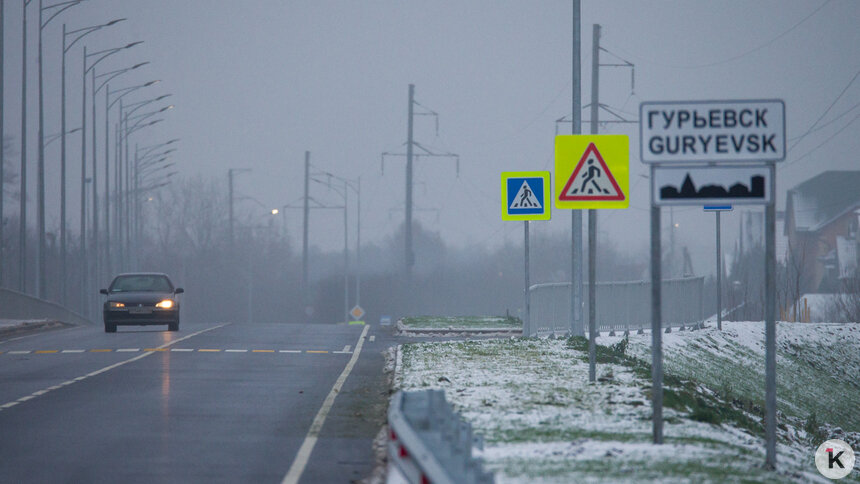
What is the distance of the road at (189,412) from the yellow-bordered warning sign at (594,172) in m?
3.55

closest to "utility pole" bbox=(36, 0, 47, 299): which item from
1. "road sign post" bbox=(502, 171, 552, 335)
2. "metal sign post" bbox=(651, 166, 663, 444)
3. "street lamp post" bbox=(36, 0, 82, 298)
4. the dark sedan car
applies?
"street lamp post" bbox=(36, 0, 82, 298)

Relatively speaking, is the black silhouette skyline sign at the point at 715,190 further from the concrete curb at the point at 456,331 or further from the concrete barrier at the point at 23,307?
the concrete barrier at the point at 23,307

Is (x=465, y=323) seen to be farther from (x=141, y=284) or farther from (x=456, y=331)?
(x=141, y=284)

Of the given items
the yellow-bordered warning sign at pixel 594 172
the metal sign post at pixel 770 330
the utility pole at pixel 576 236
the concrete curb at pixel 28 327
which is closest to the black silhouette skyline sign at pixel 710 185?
the metal sign post at pixel 770 330

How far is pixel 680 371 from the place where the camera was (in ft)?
85.7

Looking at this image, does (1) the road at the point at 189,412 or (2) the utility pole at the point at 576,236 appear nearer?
(1) the road at the point at 189,412

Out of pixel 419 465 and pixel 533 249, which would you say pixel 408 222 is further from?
pixel 533 249

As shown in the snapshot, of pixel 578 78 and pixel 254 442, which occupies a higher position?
pixel 578 78

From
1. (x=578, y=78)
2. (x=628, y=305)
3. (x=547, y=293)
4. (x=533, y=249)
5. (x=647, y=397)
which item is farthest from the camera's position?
(x=533, y=249)

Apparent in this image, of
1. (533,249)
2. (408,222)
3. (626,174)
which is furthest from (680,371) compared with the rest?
(533,249)

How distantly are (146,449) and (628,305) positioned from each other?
2115 cm

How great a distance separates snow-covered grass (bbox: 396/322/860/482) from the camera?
1000cm

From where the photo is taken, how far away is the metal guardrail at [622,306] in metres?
29.2

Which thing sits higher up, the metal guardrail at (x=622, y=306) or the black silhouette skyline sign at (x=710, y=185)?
the black silhouette skyline sign at (x=710, y=185)
